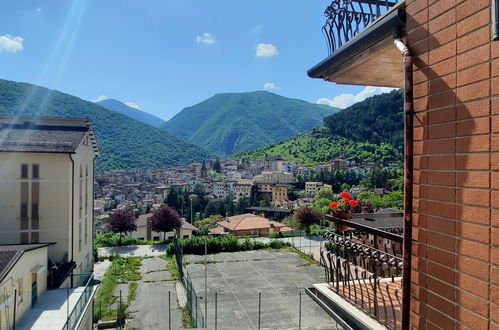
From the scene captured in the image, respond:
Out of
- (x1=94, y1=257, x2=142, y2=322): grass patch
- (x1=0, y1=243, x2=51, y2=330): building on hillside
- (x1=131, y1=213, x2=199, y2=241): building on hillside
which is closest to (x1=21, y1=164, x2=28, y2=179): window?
(x1=0, y1=243, x2=51, y2=330): building on hillside

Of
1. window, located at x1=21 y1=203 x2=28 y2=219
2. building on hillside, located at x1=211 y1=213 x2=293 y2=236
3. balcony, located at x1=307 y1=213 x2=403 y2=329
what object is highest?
balcony, located at x1=307 y1=213 x2=403 y2=329

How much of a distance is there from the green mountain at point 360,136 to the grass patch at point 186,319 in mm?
93902

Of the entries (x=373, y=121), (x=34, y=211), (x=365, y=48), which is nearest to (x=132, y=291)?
(x=34, y=211)

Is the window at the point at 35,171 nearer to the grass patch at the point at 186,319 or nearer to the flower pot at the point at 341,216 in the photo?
the grass patch at the point at 186,319

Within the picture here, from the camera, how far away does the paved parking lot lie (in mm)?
12977

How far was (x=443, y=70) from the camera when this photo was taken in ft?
5.91

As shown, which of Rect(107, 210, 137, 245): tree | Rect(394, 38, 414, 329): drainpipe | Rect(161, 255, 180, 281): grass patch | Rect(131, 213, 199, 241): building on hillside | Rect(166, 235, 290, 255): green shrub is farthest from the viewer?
Rect(131, 213, 199, 241): building on hillside

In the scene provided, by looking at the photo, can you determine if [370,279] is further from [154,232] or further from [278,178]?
[278,178]

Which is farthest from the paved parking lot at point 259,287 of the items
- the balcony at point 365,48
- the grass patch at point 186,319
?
the balcony at point 365,48

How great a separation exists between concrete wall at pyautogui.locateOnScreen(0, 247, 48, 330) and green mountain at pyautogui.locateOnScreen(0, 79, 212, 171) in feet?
392

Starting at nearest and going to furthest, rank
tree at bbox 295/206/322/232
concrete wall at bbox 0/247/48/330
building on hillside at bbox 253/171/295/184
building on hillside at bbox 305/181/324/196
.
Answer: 1. concrete wall at bbox 0/247/48/330
2. tree at bbox 295/206/322/232
3. building on hillside at bbox 305/181/324/196
4. building on hillside at bbox 253/171/295/184

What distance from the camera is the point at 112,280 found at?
57.3ft

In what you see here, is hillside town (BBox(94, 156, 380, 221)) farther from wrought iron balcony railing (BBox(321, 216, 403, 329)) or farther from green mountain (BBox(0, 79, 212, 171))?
wrought iron balcony railing (BBox(321, 216, 403, 329))

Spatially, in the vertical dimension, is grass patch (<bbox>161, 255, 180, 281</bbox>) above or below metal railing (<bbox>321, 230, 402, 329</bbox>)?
below
